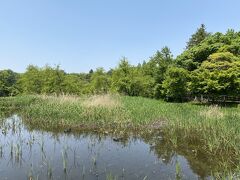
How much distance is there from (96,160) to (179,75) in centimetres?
1722

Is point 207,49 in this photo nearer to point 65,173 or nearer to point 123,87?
point 123,87

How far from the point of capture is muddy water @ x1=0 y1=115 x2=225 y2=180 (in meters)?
6.87

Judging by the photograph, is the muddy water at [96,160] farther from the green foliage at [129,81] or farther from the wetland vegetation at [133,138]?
the green foliage at [129,81]

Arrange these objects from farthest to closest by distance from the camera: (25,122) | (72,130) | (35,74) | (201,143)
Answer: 1. (35,74)
2. (25,122)
3. (72,130)
4. (201,143)

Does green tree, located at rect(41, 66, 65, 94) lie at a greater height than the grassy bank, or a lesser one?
greater

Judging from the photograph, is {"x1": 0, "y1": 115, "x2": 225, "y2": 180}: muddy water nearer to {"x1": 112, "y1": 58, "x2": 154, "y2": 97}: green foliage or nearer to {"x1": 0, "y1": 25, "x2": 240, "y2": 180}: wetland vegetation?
{"x1": 0, "y1": 25, "x2": 240, "y2": 180}: wetland vegetation

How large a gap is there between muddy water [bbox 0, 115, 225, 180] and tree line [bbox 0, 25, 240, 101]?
11533 millimetres

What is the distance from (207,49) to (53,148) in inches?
803

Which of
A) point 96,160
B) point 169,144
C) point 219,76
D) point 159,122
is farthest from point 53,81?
point 96,160

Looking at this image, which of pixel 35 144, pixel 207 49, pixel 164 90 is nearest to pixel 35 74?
pixel 164 90

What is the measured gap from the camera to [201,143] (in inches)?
399

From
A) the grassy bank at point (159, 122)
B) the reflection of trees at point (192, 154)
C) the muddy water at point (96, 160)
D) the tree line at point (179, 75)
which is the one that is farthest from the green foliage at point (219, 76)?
the muddy water at point (96, 160)

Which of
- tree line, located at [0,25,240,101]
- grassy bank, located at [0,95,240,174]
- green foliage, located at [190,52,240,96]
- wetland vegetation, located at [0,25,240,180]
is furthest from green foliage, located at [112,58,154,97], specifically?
grassy bank, located at [0,95,240,174]

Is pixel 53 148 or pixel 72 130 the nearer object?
pixel 53 148
